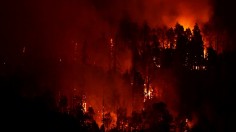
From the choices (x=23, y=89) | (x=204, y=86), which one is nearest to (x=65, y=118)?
(x=23, y=89)

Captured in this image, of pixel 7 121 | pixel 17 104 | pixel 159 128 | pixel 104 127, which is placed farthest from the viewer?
pixel 104 127

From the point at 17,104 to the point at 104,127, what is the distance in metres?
22.9

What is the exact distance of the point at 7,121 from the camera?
28469mm

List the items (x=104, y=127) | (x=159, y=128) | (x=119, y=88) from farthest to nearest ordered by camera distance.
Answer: (x=119, y=88) < (x=104, y=127) < (x=159, y=128)

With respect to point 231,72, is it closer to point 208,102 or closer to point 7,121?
point 208,102

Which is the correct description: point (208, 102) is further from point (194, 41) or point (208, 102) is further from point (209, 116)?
point (194, 41)

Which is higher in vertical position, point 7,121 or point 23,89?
point 23,89

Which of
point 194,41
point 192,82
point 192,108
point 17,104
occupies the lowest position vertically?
point 17,104

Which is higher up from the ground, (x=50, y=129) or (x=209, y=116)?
(x=209, y=116)

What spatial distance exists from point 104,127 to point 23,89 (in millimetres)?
12580

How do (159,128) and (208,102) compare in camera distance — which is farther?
(208,102)

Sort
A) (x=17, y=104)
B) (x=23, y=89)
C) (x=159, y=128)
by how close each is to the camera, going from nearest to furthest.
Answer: (x=17, y=104) → (x=159, y=128) → (x=23, y=89)

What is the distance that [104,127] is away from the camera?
53.4 metres

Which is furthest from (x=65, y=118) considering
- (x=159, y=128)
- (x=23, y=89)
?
(x=23, y=89)
